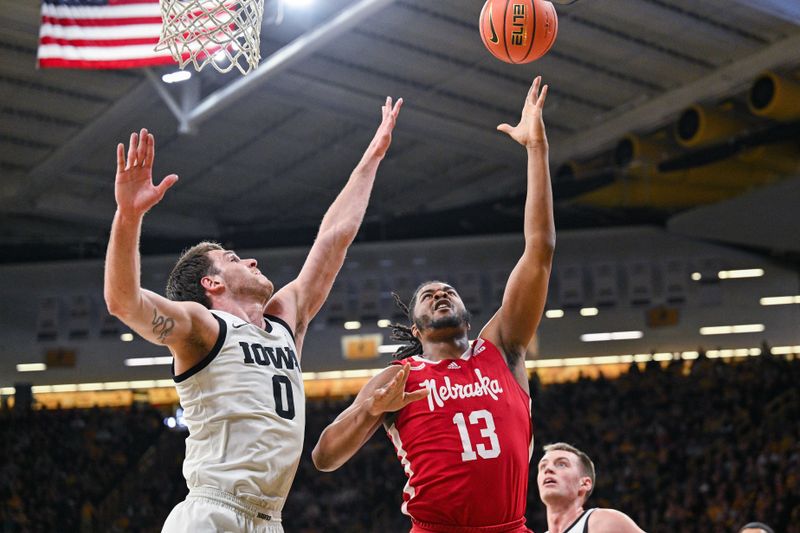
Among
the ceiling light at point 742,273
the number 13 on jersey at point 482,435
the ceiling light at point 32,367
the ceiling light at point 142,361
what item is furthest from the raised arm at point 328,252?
the ceiling light at point 32,367

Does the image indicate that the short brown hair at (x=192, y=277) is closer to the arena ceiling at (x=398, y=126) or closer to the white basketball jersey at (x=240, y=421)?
the white basketball jersey at (x=240, y=421)

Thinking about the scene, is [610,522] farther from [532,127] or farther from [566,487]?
[532,127]

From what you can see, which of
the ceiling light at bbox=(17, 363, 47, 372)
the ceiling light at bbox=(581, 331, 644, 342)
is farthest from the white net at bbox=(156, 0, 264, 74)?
the ceiling light at bbox=(17, 363, 47, 372)

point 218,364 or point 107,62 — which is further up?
point 107,62

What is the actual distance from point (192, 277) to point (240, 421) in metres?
0.75

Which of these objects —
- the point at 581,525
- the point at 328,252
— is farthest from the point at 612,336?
the point at 328,252

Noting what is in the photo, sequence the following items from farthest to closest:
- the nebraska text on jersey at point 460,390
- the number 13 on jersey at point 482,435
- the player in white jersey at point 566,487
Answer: the player in white jersey at point 566,487 → the nebraska text on jersey at point 460,390 → the number 13 on jersey at point 482,435

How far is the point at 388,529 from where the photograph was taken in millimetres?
18812

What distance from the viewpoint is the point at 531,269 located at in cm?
478

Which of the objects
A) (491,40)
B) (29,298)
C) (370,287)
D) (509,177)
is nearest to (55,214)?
(29,298)

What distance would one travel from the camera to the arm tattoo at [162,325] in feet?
12.2

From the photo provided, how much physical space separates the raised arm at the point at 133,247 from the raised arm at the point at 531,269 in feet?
5.71

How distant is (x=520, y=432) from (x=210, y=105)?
12.3m

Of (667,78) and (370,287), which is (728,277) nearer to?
(667,78)
